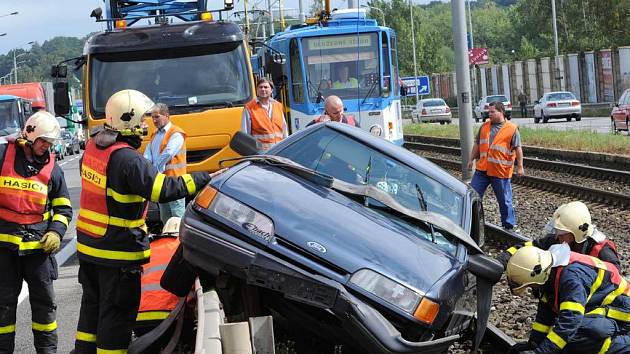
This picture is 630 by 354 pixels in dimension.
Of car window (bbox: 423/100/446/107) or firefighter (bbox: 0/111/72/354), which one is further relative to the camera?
car window (bbox: 423/100/446/107)

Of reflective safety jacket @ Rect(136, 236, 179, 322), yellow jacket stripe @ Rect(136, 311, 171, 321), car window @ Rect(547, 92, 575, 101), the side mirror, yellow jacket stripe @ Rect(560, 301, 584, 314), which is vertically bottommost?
yellow jacket stripe @ Rect(560, 301, 584, 314)

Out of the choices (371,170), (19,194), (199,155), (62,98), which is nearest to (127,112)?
(371,170)

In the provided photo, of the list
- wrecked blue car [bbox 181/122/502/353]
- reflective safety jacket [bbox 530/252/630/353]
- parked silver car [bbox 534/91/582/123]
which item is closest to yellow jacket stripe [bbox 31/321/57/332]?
wrecked blue car [bbox 181/122/502/353]

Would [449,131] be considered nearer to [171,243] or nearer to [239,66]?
[239,66]

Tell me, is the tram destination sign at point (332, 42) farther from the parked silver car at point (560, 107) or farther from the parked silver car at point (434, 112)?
the parked silver car at point (434, 112)

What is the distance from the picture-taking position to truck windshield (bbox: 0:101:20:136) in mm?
38656

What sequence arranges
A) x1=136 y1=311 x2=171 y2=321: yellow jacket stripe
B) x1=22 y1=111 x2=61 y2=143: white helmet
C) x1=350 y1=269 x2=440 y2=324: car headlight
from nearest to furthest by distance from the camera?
x1=350 y1=269 x2=440 y2=324: car headlight < x1=136 y1=311 x2=171 y2=321: yellow jacket stripe < x1=22 y1=111 x2=61 y2=143: white helmet

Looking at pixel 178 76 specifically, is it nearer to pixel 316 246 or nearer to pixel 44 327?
pixel 44 327

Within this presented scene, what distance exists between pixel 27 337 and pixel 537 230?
311 inches

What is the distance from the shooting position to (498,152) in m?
14.1

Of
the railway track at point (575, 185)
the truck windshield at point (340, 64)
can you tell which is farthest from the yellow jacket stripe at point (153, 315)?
the truck windshield at point (340, 64)

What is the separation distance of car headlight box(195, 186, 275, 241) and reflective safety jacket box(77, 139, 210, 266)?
0.24 meters

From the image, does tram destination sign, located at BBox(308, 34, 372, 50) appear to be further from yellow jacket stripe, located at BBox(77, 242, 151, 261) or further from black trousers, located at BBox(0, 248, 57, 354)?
yellow jacket stripe, located at BBox(77, 242, 151, 261)

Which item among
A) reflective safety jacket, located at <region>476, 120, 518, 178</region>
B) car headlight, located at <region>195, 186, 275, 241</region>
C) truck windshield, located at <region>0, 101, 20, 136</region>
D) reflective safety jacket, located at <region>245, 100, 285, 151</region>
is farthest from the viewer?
truck windshield, located at <region>0, 101, 20, 136</region>
